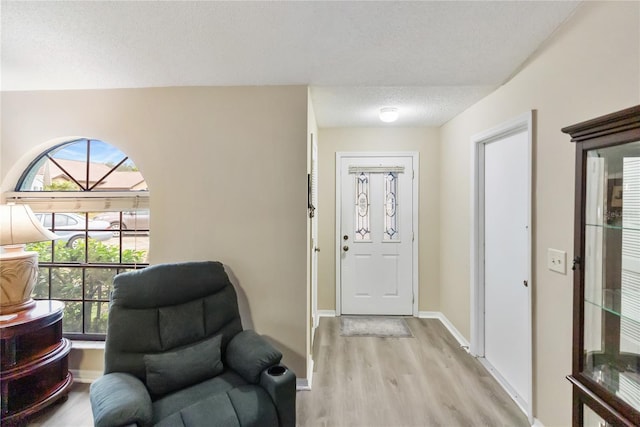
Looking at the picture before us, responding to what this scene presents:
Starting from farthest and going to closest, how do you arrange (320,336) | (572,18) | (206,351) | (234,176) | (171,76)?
(320,336)
(234,176)
(171,76)
(206,351)
(572,18)

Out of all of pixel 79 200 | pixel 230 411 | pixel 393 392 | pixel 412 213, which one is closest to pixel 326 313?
pixel 393 392

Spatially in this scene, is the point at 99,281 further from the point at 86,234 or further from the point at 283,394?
the point at 283,394

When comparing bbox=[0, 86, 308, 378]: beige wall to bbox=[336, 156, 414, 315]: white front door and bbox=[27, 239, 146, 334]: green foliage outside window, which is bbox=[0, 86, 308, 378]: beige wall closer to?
bbox=[27, 239, 146, 334]: green foliage outside window

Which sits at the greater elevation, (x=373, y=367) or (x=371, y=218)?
(x=371, y=218)

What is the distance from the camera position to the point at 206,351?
1805 millimetres

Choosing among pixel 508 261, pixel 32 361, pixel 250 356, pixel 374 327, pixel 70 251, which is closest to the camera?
pixel 250 356

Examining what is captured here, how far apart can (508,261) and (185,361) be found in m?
2.49

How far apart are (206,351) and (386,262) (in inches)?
97.7

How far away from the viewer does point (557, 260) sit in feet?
5.57

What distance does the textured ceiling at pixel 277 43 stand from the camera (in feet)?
4.81

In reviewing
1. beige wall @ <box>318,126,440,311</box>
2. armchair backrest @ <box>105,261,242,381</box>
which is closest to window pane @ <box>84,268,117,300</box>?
armchair backrest @ <box>105,261,242,381</box>

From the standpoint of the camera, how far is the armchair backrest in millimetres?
1673

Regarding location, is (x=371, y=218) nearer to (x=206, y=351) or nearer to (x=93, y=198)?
(x=206, y=351)

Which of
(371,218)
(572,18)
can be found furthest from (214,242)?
(572,18)
